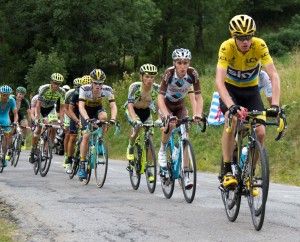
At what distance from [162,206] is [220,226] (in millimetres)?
1825

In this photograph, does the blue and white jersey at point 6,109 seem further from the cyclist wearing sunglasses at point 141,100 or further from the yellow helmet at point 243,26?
the yellow helmet at point 243,26

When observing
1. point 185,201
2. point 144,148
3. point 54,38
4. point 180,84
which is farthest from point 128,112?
point 54,38

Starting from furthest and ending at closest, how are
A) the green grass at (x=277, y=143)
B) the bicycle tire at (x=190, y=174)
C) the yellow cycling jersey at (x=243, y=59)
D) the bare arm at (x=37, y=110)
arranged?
the green grass at (x=277, y=143) → the bare arm at (x=37, y=110) → the bicycle tire at (x=190, y=174) → the yellow cycling jersey at (x=243, y=59)

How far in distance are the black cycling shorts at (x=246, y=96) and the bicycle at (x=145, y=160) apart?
2507mm

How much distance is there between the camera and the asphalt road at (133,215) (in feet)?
22.9

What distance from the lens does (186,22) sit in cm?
5603

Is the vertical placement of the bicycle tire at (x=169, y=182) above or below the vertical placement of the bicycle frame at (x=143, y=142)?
below

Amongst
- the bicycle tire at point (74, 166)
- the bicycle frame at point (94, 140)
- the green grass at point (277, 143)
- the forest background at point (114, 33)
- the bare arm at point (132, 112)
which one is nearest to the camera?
the bare arm at point (132, 112)

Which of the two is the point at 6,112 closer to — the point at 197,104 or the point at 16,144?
the point at 16,144

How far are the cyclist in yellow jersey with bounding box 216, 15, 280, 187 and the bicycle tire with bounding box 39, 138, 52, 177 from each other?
276 inches

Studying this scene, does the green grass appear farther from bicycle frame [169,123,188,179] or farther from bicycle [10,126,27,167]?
bicycle frame [169,123,188,179]

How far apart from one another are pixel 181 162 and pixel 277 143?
9.08 meters

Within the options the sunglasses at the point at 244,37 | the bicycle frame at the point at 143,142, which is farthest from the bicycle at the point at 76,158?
the sunglasses at the point at 244,37

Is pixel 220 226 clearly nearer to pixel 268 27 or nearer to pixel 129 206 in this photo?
pixel 129 206
